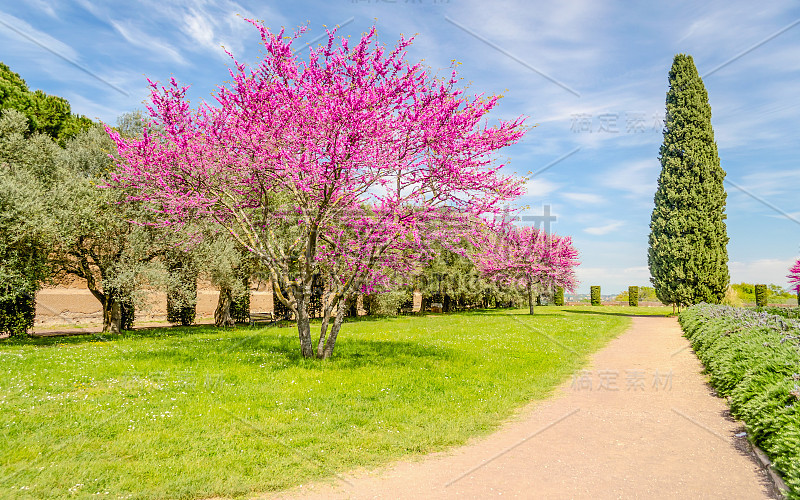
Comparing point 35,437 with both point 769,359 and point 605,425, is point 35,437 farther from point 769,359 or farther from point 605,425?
point 769,359

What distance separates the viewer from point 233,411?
914cm

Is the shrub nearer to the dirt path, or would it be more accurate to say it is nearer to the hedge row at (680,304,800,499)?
the hedge row at (680,304,800,499)

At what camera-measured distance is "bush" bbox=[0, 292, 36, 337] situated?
2258cm

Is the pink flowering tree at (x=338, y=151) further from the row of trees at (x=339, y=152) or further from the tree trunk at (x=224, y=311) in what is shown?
the tree trunk at (x=224, y=311)

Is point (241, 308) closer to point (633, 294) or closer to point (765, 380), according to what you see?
point (765, 380)

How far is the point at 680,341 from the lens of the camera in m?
21.0

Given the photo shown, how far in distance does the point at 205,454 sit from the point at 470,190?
10.2 meters

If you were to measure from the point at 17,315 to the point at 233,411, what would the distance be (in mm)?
21303

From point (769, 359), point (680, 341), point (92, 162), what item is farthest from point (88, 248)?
point (680, 341)

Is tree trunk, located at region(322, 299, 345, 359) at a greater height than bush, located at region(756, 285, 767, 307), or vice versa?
bush, located at region(756, 285, 767, 307)

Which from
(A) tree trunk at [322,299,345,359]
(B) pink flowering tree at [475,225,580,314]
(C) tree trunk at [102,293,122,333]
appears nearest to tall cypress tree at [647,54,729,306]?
(B) pink flowering tree at [475,225,580,314]

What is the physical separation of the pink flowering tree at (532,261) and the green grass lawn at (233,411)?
77.9 feet

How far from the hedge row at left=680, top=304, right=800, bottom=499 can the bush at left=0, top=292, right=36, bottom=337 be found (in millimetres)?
28611

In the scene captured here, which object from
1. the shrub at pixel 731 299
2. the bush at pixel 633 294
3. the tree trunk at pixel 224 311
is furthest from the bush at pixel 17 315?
the bush at pixel 633 294
